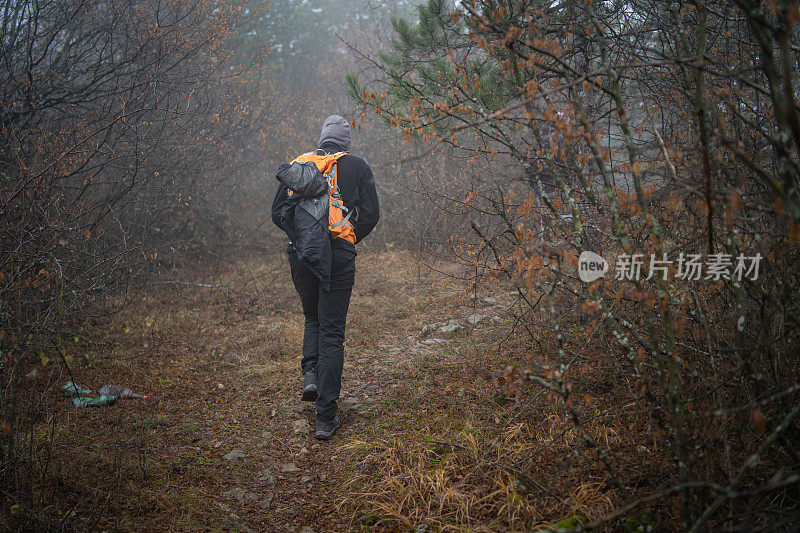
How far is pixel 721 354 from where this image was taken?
9.39ft

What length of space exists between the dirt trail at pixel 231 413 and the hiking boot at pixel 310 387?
183mm

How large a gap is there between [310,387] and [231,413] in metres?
0.80

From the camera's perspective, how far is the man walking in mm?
3922

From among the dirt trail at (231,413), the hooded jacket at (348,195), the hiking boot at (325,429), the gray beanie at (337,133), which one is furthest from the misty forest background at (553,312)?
the hooded jacket at (348,195)

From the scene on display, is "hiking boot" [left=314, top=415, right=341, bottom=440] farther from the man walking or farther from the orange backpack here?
the orange backpack

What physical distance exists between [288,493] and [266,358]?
2734mm

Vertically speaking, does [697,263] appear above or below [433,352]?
above

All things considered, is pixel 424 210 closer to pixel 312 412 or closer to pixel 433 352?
pixel 433 352

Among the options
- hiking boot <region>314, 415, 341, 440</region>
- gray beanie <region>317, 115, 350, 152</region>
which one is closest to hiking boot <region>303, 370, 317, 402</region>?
hiking boot <region>314, 415, 341, 440</region>

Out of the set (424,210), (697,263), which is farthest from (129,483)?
(424,210)

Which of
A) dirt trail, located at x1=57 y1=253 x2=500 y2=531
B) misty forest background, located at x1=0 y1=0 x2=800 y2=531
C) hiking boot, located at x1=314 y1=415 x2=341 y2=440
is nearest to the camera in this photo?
misty forest background, located at x1=0 y1=0 x2=800 y2=531

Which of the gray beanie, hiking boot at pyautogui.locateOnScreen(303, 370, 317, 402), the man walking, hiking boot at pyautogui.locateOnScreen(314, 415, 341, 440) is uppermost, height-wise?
the gray beanie

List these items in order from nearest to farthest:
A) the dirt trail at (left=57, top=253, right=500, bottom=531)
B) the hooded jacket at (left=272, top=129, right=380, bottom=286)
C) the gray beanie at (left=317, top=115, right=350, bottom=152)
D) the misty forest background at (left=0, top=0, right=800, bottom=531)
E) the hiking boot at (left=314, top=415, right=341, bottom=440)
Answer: the misty forest background at (left=0, top=0, right=800, bottom=531) < the dirt trail at (left=57, top=253, right=500, bottom=531) < the hiking boot at (left=314, top=415, right=341, bottom=440) < the hooded jacket at (left=272, top=129, right=380, bottom=286) < the gray beanie at (left=317, top=115, right=350, bottom=152)

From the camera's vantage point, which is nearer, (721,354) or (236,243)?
(721,354)
